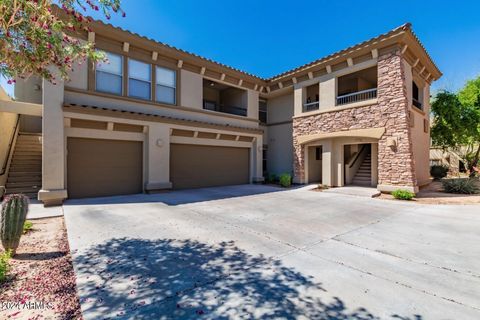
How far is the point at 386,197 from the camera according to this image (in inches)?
435

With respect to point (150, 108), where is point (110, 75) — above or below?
above

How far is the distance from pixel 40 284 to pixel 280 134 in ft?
51.9

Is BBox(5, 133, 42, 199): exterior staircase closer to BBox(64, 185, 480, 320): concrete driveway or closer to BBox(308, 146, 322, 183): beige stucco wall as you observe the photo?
BBox(64, 185, 480, 320): concrete driveway

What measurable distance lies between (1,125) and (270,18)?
14904 millimetres

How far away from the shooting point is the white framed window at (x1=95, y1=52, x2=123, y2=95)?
33.9 ft

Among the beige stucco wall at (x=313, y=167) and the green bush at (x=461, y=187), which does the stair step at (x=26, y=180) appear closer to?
the beige stucco wall at (x=313, y=167)

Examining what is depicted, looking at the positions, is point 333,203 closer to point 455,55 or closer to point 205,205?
point 205,205

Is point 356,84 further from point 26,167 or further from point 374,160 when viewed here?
point 26,167

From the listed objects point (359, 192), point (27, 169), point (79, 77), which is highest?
point (79, 77)

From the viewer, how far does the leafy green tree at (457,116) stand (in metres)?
15.6

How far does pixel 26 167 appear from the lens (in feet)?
37.4

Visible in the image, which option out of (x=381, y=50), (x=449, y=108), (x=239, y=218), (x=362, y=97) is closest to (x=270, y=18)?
(x=381, y=50)

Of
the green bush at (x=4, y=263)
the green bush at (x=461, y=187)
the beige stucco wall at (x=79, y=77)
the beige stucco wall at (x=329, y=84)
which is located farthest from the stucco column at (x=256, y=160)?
the green bush at (x=4, y=263)

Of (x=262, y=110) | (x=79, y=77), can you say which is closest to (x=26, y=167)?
(x=79, y=77)
